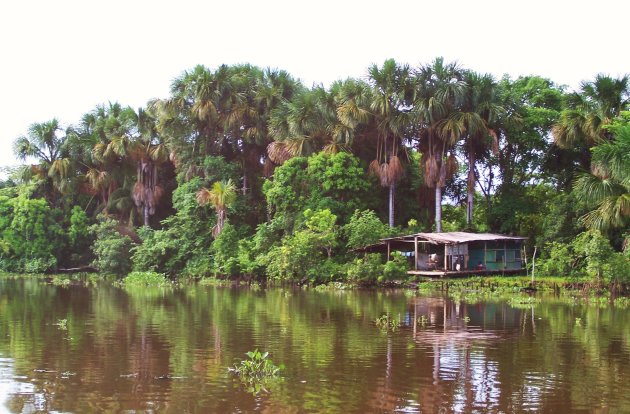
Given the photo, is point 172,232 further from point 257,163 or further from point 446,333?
point 446,333

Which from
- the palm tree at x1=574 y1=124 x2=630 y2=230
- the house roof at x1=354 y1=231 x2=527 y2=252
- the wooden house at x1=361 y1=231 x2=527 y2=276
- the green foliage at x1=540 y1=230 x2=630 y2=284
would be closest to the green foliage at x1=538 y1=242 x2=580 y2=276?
the green foliage at x1=540 y1=230 x2=630 y2=284

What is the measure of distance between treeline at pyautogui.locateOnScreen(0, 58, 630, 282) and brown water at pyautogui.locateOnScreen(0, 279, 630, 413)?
1327cm

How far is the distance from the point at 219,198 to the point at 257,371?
33.9 m

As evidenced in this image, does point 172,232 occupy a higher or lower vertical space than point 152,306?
higher

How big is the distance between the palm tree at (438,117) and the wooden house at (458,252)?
247 cm

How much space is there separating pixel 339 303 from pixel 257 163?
24.0 meters

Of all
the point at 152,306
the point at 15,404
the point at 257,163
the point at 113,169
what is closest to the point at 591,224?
the point at 152,306

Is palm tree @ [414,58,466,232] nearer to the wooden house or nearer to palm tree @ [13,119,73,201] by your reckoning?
the wooden house

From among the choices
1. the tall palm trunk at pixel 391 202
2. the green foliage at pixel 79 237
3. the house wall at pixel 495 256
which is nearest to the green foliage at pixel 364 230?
the tall palm trunk at pixel 391 202

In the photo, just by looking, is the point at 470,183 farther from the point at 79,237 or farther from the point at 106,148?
the point at 79,237

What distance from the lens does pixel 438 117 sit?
43750 millimetres

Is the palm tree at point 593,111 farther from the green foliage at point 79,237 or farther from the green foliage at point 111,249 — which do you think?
the green foliage at point 79,237

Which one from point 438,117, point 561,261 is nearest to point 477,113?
point 438,117

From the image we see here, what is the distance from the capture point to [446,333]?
20.7m
